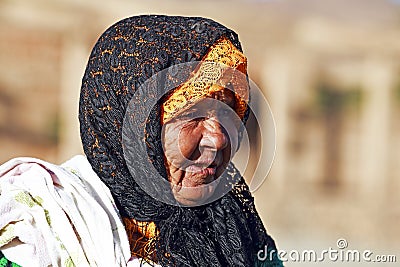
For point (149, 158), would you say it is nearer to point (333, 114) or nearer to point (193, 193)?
point (193, 193)

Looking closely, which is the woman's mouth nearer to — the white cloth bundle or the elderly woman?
the elderly woman

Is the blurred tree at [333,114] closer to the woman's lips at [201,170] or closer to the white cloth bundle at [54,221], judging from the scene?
the woman's lips at [201,170]

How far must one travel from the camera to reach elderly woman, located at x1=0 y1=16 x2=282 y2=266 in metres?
1.95

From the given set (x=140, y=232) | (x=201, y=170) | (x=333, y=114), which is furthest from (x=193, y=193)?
(x=333, y=114)

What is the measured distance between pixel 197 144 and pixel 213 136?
0.14ft

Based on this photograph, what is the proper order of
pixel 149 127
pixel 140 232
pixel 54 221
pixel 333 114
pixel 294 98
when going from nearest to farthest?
pixel 54 221 → pixel 149 127 → pixel 140 232 → pixel 294 98 → pixel 333 114

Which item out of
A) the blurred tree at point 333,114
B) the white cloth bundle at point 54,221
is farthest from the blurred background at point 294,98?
the white cloth bundle at point 54,221

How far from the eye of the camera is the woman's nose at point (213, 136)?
207cm

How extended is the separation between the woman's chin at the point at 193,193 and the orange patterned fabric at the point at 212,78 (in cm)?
18

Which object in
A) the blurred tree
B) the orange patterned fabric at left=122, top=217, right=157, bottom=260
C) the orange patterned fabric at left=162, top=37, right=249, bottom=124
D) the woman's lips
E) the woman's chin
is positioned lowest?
the blurred tree

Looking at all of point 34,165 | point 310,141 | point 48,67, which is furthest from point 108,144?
point 310,141

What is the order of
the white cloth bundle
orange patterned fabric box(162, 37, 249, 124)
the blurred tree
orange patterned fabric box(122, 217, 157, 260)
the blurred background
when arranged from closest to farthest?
the white cloth bundle
orange patterned fabric box(162, 37, 249, 124)
orange patterned fabric box(122, 217, 157, 260)
the blurred background
the blurred tree

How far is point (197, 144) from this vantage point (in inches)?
81.8

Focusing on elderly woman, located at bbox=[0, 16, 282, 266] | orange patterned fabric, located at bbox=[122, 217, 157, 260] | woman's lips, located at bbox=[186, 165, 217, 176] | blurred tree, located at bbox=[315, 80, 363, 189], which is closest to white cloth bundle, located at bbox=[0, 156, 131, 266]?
elderly woman, located at bbox=[0, 16, 282, 266]
